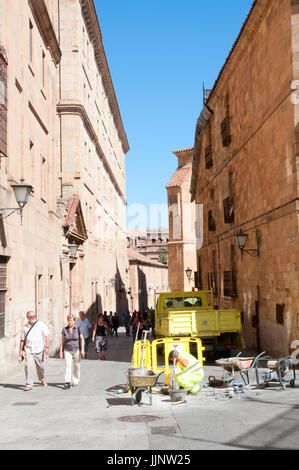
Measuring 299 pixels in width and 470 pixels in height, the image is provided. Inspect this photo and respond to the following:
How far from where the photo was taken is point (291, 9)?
15219 mm

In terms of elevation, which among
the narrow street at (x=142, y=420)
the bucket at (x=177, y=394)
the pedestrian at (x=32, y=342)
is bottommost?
the narrow street at (x=142, y=420)

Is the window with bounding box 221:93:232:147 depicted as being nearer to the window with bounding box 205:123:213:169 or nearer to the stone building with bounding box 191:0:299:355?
the stone building with bounding box 191:0:299:355

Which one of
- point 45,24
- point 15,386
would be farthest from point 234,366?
point 45,24

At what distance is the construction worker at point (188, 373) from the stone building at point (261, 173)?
A: 15.8ft

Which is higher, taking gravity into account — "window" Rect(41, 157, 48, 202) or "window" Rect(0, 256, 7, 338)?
"window" Rect(41, 157, 48, 202)

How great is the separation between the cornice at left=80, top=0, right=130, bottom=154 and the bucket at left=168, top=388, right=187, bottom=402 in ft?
90.2

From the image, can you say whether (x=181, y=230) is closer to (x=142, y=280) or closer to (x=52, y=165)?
(x=142, y=280)

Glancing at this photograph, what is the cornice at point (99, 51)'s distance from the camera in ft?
114

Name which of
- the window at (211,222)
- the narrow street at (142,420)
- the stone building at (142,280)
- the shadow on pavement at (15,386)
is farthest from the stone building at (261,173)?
the stone building at (142,280)

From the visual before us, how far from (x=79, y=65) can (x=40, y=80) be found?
11.9 meters

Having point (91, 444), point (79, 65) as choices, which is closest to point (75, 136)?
point (79, 65)

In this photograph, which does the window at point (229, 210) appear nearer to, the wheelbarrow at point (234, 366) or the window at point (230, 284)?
the window at point (230, 284)

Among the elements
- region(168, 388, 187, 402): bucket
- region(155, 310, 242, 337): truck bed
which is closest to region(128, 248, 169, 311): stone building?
region(155, 310, 242, 337): truck bed

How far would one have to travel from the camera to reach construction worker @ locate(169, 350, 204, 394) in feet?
36.1
